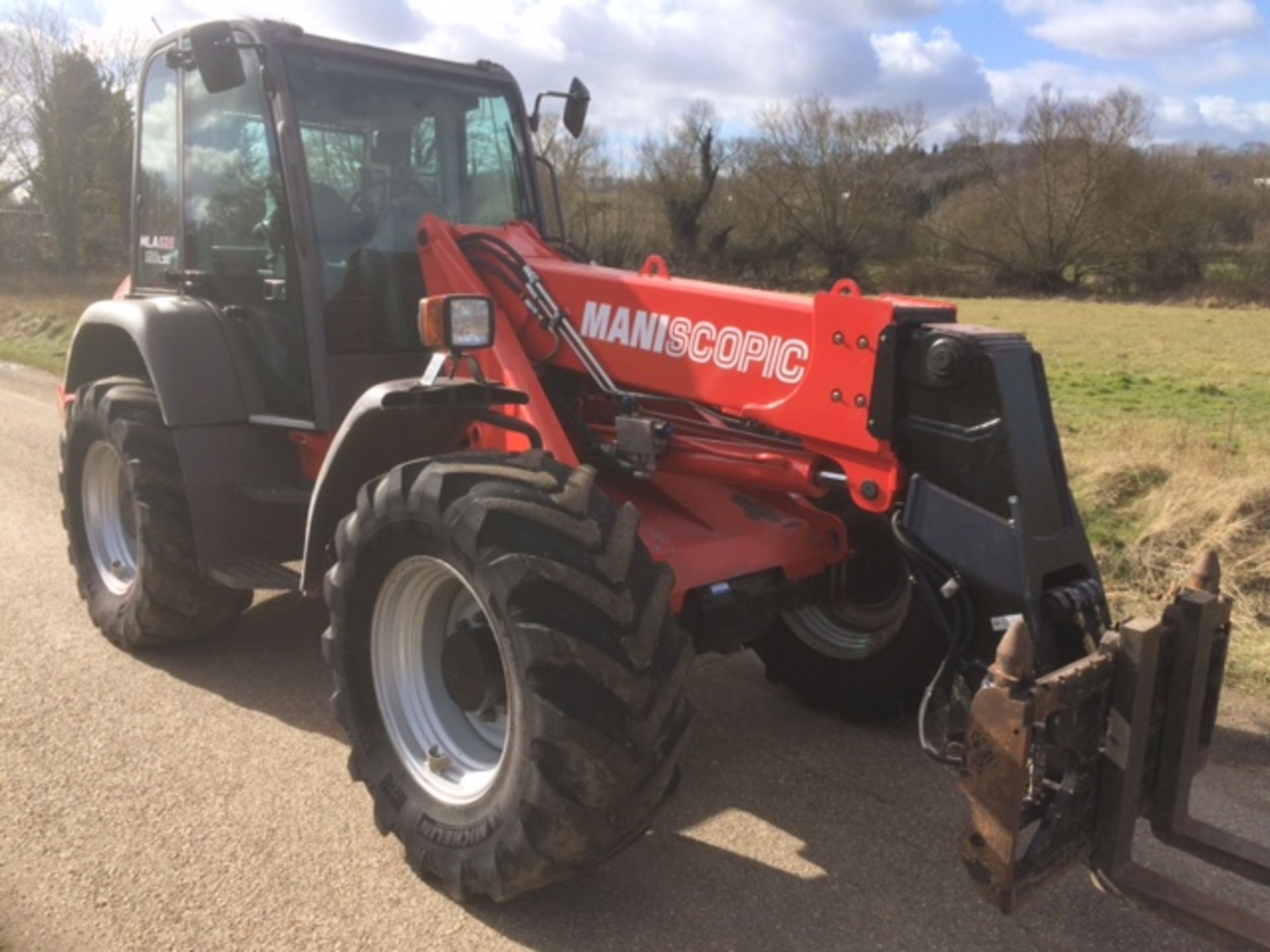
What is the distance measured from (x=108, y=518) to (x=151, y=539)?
88cm

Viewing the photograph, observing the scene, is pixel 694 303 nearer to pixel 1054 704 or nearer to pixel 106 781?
pixel 1054 704

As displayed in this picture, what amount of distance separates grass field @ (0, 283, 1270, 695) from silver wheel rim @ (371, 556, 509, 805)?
3100mm

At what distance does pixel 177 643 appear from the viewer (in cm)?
492

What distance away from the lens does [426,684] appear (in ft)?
11.5

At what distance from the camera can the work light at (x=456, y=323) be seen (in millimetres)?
3477

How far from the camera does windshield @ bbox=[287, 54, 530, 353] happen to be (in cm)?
432

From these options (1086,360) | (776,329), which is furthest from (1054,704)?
(1086,360)

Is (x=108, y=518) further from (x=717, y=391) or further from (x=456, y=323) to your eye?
(x=717, y=391)

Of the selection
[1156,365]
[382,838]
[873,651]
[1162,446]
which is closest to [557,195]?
[873,651]

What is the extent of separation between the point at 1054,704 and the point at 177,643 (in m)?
3.75

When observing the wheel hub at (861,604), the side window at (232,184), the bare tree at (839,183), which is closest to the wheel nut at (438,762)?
the wheel hub at (861,604)

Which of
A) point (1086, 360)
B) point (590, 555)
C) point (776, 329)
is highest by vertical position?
point (776, 329)

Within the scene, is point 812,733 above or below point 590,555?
Answer: below

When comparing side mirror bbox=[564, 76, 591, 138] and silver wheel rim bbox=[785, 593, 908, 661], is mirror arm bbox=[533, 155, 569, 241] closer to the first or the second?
side mirror bbox=[564, 76, 591, 138]
